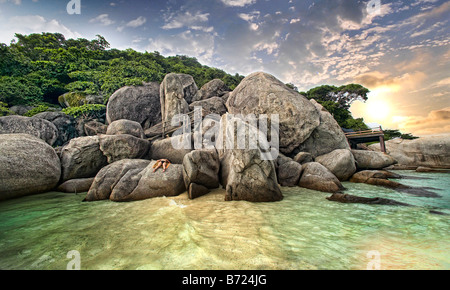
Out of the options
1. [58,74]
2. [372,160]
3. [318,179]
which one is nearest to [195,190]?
[318,179]

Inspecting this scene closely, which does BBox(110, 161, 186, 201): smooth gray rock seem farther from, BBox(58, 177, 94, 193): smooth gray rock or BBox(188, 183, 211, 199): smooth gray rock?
BBox(58, 177, 94, 193): smooth gray rock

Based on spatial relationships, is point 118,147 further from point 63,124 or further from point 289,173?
point 63,124

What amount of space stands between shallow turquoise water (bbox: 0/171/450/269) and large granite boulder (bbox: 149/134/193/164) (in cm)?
460

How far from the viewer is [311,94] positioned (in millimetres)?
Result: 34031

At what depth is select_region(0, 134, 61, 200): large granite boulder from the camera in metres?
5.90

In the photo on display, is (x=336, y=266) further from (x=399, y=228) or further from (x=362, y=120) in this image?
(x=362, y=120)

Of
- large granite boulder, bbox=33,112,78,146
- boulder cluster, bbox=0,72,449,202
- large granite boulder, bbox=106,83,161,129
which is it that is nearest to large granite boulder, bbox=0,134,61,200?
boulder cluster, bbox=0,72,449,202

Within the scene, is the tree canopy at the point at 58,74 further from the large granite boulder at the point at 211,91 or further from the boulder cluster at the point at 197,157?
the boulder cluster at the point at 197,157

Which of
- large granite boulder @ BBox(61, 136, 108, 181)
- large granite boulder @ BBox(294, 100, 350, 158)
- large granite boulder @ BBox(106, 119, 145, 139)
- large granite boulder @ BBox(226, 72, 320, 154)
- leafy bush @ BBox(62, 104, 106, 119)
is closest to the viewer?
large granite boulder @ BBox(61, 136, 108, 181)

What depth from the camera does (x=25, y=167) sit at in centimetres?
632

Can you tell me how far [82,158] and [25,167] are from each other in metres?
1.93
